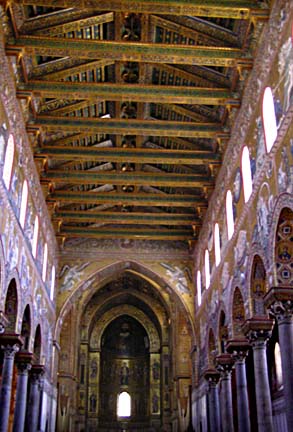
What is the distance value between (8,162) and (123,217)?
35.5 feet

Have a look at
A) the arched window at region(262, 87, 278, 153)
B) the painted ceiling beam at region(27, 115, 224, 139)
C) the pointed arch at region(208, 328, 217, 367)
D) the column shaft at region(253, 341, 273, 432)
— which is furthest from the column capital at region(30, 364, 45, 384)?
the arched window at region(262, 87, 278, 153)

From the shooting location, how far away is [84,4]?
1474 cm

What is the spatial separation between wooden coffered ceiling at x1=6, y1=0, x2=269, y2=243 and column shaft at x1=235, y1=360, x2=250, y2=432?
303 inches

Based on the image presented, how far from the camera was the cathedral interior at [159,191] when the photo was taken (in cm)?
1484

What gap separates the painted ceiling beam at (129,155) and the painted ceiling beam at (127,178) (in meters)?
1.47

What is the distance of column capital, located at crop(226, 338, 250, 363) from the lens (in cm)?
1858

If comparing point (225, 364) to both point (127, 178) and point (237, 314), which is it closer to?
point (237, 314)

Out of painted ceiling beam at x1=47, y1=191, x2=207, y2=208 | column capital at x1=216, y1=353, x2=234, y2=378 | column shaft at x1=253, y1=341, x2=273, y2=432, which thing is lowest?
column shaft at x1=253, y1=341, x2=273, y2=432

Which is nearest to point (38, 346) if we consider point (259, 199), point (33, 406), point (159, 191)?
point (33, 406)

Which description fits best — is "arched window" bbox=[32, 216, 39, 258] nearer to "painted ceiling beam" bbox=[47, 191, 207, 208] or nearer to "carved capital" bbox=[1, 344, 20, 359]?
"painted ceiling beam" bbox=[47, 191, 207, 208]

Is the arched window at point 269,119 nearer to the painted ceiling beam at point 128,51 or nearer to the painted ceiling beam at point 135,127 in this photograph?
the painted ceiling beam at point 128,51

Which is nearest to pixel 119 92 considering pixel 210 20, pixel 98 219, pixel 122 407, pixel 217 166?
pixel 210 20

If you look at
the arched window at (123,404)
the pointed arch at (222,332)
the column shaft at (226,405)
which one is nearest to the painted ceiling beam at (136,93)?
the pointed arch at (222,332)

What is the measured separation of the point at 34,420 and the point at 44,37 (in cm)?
1517
